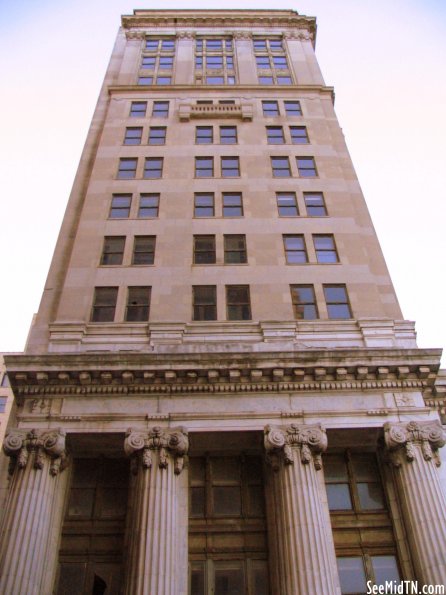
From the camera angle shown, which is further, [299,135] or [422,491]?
[299,135]

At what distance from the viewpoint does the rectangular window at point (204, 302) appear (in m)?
23.4

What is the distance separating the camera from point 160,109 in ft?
117

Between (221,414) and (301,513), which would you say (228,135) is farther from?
(301,513)

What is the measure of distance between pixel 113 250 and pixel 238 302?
6.68 metres

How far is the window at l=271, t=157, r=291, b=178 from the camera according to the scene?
30.3 metres

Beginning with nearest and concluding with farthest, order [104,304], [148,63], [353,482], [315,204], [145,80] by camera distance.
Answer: [353,482] → [104,304] → [315,204] → [145,80] → [148,63]

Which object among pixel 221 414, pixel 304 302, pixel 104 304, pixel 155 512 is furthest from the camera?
pixel 304 302

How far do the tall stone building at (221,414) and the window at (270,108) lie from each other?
9.71 metres

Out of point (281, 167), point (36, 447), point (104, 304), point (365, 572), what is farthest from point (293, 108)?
point (365, 572)

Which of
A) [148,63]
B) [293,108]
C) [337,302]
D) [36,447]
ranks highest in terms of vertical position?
[148,63]

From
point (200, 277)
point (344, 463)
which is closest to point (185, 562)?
point (344, 463)

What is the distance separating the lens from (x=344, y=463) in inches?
790

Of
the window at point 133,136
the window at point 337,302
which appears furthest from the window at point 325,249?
the window at point 133,136

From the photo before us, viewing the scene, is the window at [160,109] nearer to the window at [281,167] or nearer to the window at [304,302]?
the window at [281,167]
